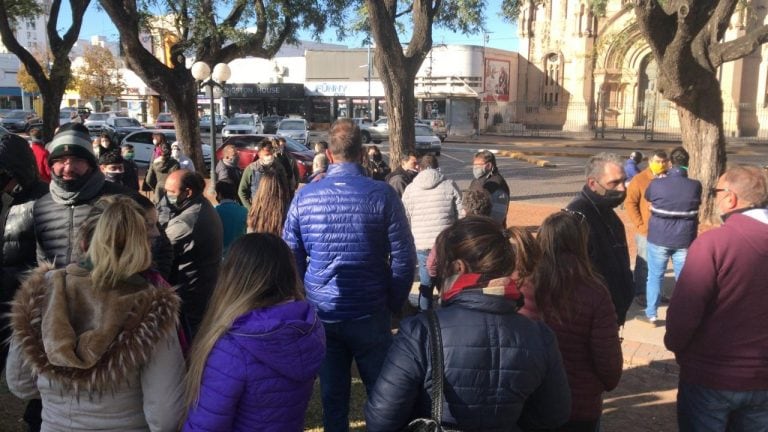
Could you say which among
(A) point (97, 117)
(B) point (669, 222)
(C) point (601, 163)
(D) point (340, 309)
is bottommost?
(D) point (340, 309)

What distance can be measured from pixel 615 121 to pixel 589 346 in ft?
140

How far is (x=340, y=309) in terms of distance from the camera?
3.38 meters

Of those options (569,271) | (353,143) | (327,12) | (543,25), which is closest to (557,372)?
(569,271)

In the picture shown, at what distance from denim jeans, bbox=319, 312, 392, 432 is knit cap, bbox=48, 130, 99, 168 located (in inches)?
62.5

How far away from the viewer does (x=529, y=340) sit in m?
2.04

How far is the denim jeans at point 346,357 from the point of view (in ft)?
11.1

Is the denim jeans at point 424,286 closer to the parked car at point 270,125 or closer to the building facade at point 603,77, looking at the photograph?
the parked car at point 270,125

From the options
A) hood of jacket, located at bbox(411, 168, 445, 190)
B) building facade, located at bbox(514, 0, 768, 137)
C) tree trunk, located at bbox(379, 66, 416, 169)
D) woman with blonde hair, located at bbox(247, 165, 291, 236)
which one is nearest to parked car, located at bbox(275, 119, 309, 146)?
building facade, located at bbox(514, 0, 768, 137)

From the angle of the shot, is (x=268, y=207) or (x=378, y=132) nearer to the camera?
(x=268, y=207)

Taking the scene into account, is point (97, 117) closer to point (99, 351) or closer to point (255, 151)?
point (255, 151)

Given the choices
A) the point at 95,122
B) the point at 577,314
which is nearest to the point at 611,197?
the point at 577,314

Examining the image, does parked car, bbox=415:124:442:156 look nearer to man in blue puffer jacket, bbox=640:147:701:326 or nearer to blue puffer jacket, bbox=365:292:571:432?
man in blue puffer jacket, bbox=640:147:701:326

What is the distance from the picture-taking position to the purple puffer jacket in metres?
2.04

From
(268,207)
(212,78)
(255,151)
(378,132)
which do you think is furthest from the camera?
(378,132)
